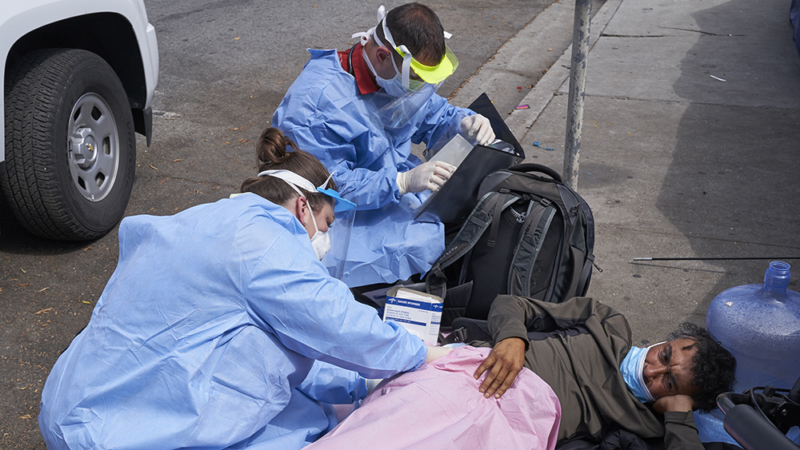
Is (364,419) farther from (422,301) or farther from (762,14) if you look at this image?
(762,14)

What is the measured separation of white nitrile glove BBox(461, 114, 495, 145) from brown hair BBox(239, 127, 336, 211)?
1.20 m

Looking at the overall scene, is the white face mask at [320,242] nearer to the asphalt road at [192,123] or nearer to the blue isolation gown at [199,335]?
the blue isolation gown at [199,335]

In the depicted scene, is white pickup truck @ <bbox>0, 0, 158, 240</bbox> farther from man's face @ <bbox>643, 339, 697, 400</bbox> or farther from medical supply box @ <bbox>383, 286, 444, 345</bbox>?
man's face @ <bbox>643, 339, 697, 400</bbox>

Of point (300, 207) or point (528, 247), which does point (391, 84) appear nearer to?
point (528, 247)

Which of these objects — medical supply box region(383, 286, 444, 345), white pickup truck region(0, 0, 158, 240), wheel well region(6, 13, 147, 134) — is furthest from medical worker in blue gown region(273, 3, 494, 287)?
wheel well region(6, 13, 147, 134)

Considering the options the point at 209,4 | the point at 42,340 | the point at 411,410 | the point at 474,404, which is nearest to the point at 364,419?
the point at 411,410

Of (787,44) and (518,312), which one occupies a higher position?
(518,312)

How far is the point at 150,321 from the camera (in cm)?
165

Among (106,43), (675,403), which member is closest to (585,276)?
(675,403)

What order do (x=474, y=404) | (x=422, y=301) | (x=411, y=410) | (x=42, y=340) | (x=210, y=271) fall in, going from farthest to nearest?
(x=42, y=340) → (x=422, y=301) → (x=474, y=404) → (x=411, y=410) → (x=210, y=271)

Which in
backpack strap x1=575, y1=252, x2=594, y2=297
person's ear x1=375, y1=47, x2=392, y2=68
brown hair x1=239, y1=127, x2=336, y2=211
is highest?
person's ear x1=375, y1=47, x2=392, y2=68

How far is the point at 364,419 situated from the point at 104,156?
8.74 feet

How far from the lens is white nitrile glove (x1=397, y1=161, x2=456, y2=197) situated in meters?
2.82

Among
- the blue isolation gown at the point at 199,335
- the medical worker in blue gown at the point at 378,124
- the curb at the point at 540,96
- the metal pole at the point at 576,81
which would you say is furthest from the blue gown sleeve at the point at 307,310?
the curb at the point at 540,96
